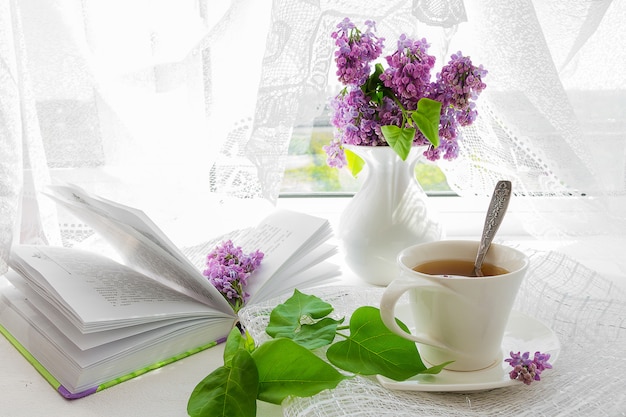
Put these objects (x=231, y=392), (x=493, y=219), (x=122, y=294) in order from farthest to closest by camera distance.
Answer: (x=122, y=294)
(x=493, y=219)
(x=231, y=392)

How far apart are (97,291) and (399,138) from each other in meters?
0.39

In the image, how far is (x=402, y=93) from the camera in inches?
30.2

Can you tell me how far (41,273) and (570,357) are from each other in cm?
58

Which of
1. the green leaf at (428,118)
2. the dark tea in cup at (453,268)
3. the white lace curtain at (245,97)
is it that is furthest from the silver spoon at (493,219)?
the white lace curtain at (245,97)

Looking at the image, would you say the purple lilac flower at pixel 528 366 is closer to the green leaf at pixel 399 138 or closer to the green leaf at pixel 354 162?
the green leaf at pixel 399 138

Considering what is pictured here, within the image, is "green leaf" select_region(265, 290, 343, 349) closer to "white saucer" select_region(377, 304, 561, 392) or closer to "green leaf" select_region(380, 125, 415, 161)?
"white saucer" select_region(377, 304, 561, 392)

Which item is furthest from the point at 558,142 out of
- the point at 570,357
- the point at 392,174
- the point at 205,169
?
the point at 205,169

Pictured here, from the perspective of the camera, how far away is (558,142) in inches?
32.8

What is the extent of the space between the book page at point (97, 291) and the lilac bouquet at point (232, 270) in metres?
0.03

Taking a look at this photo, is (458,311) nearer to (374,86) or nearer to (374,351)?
(374,351)

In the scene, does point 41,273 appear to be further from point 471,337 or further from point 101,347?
point 471,337

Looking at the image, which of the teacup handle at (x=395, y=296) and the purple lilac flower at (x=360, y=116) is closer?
the teacup handle at (x=395, y=296)

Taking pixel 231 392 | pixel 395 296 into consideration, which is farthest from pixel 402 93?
pixel 231 392

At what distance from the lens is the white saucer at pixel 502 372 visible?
1.85 feet
